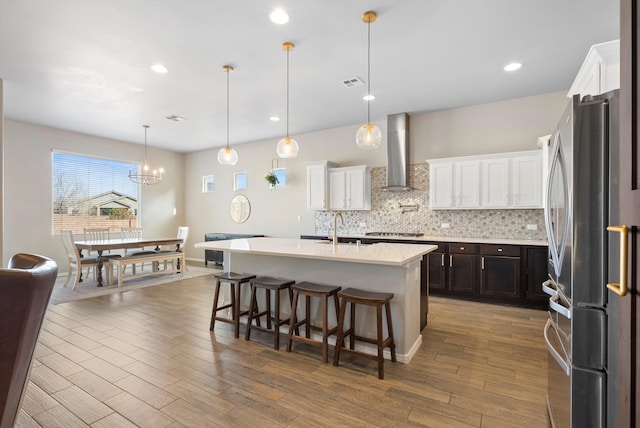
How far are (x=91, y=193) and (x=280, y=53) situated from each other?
5944mm

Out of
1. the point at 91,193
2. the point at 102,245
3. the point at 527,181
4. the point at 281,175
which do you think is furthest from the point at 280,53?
the point at 91,193

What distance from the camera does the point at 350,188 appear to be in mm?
6051

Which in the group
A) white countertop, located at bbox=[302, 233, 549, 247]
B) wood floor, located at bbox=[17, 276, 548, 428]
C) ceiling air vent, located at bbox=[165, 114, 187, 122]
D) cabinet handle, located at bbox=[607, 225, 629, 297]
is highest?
ceiling air vent, located at bbox=[165, 114, 187, 122]

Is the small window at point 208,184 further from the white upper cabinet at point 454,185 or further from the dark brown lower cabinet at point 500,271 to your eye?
the dark brown lower cabinet at point 500,271

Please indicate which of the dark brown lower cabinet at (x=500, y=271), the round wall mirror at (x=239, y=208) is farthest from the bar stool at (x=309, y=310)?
the round wall mirror at (x=239, y=208)

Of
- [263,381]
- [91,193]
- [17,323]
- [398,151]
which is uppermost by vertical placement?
[398,151]

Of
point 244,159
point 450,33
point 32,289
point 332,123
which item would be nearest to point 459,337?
point 450,33

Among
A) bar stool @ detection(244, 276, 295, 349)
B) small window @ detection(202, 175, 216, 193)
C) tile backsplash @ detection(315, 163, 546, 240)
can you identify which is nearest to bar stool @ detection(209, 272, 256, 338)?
bar stool @ detection(244, 276, 295, 349)

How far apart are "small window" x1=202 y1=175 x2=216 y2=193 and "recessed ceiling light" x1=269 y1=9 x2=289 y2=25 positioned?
20.1 ft

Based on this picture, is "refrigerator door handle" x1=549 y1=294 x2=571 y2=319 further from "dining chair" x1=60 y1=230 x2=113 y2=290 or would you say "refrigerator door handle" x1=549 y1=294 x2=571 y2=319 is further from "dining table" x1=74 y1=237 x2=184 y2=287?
"dining chair" x1=60 y1=230 x2=113 y2=290

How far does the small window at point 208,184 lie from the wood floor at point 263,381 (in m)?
5.18

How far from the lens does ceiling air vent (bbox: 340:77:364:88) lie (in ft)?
13.5

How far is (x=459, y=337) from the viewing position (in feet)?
10.7

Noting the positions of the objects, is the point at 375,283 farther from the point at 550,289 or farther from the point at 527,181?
the point at 527,181
